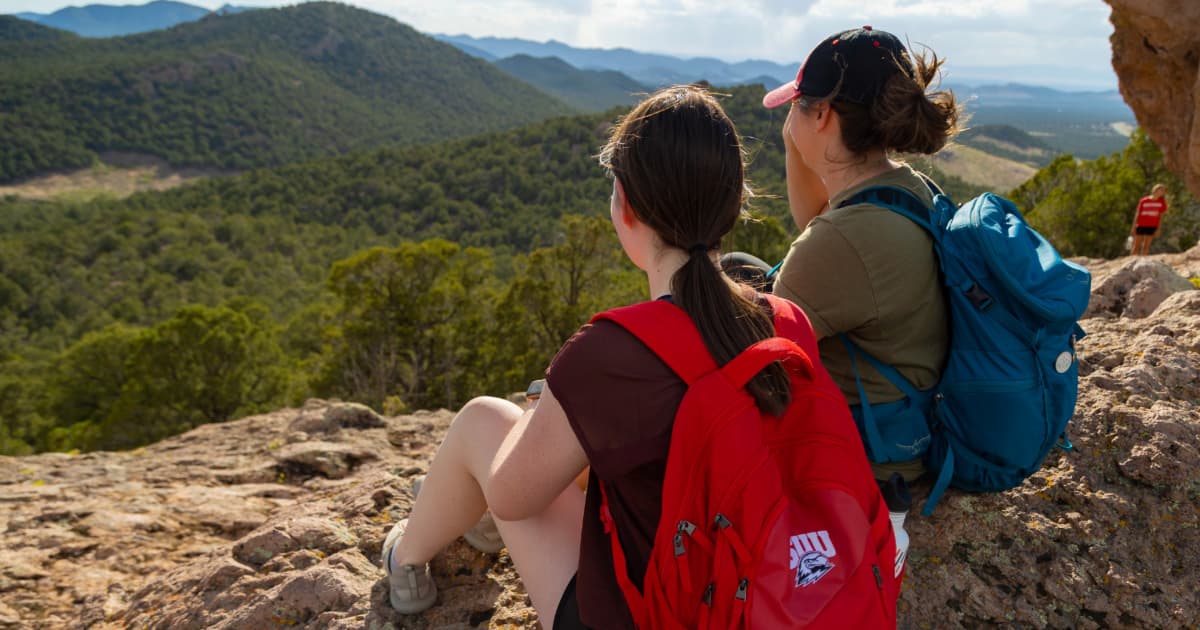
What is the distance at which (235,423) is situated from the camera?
5.57 meters

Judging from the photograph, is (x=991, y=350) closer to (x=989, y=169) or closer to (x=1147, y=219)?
(x=1147, y=219)

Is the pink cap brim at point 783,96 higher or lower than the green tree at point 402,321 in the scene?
higher

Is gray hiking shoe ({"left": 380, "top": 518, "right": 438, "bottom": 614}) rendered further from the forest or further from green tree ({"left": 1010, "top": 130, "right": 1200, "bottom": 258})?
green tree ({"left": 1010, "top": 130, "right": 1200, "bottom": 258})

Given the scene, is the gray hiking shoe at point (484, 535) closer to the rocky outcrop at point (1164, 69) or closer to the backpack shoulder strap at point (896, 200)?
the backpack shoulder strap at point (896, 200)

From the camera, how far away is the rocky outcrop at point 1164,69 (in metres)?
7.01

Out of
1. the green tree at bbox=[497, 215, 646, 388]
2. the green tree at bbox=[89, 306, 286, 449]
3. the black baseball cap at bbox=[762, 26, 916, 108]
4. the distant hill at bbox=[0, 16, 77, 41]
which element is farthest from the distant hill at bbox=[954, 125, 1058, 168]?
the distant hill at bbox=[0, 16, 77, 41]

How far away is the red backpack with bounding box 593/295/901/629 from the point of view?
122 cm

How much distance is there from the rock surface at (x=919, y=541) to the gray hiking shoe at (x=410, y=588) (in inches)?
2.2

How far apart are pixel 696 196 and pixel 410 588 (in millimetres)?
1705

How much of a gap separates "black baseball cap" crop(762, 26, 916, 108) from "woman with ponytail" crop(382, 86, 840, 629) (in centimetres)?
64

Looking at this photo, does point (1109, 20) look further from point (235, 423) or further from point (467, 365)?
point (467, 365)

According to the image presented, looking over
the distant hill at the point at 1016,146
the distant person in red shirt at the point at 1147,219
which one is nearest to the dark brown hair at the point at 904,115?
the distant person in red shirt at the point at 1147,219

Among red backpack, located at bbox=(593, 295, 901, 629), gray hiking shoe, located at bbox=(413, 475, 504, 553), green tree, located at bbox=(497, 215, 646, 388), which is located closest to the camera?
red backpack, located at bbox=(593, 295, 901, 629)

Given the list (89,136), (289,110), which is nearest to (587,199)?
(289,110)
